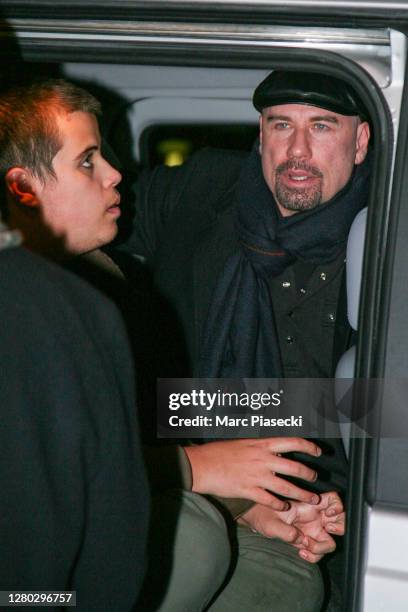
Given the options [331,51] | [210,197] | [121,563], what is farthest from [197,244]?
[121,563]

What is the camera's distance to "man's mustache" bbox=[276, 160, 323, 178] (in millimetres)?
2674

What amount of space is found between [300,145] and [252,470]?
1.24m

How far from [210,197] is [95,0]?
1507 mm

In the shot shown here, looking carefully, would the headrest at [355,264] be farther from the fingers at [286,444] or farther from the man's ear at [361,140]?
the man's ear at [361,140]

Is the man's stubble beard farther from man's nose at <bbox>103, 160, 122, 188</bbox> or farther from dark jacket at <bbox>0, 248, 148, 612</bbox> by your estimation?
dark jacket at <bbox>0, 248, 148, 612</bbox>

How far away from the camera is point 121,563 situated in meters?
1.21

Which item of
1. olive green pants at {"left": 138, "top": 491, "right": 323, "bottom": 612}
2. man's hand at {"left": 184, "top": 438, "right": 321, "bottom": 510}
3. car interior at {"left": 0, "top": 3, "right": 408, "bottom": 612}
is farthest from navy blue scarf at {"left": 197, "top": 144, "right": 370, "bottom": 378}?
car interior at {"left": 0, "top": 3, "right": 408, "bottom": 612}

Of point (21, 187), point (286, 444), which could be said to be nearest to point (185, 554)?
point (286, 444)

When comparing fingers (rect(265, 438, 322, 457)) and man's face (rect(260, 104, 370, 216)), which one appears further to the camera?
man's face (rect(260, 104, 370, 216))

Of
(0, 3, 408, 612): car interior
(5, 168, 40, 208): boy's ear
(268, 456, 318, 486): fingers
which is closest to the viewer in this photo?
(0, 3, 408, 612): car interior

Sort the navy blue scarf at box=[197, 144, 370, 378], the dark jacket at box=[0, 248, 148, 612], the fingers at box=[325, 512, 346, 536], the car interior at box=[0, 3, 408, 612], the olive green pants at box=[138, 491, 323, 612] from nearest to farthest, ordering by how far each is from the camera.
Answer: the dark jacket at box=[0, 248, 148, 612], the car interior at box=[0, 3, 408, 612], the olive green pants at box=[138, 491, 323, 612], the fingers at box=[325, 512, 346, 536], the navy blue scarf at box=[197, 144, 370, 378]

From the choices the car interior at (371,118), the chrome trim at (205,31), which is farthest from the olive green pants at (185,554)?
the chrome trim at (205,31)

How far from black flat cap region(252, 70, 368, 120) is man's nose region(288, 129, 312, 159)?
0.11m

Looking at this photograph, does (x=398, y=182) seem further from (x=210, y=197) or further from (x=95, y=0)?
(x=210, y=197)
